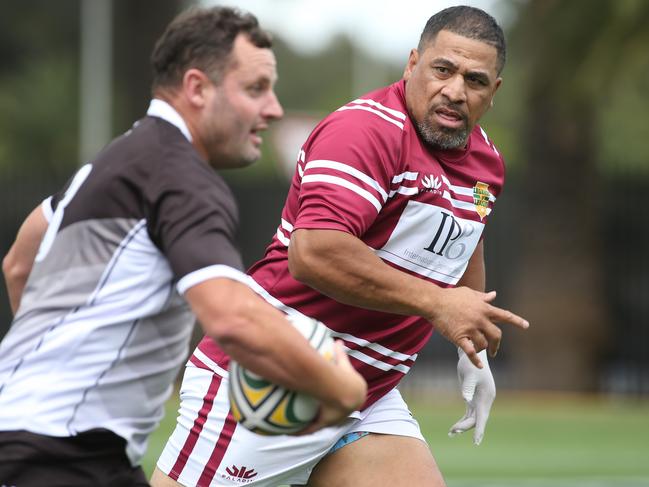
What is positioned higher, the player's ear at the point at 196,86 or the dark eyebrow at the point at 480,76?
the player's ear at the point at 196,86

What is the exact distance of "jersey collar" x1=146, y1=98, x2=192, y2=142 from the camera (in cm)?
395

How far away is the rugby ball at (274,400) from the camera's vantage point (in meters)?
3.65

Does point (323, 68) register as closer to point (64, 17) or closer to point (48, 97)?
point (48, 97)

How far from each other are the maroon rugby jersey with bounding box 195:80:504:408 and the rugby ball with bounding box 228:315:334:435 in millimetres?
924

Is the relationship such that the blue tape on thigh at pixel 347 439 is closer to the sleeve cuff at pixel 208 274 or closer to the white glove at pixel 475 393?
the white glove at pixel 475 393

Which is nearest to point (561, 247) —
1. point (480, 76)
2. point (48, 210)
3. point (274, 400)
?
point (480, 76)

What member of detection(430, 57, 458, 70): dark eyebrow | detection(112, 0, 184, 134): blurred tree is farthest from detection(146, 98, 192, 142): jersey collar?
detection(112, 0, 184, 134): blurred tree

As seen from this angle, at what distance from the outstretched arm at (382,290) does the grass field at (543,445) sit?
222 inches

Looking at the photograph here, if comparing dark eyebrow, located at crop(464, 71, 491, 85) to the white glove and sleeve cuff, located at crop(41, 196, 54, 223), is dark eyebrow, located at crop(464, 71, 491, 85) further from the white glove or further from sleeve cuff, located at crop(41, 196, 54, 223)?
sleeve cuff, located at crop(41, 196, 54, 223)


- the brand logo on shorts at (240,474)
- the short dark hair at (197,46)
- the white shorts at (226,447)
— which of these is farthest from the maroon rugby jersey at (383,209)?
the short dark hair at (197,46)

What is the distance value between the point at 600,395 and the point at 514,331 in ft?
4.89

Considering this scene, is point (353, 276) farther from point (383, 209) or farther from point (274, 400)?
point (274, 400)

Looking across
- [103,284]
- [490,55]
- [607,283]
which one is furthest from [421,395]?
[103,284]

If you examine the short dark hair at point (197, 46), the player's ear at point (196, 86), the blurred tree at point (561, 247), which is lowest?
the blurred tree at point (561, 247)
